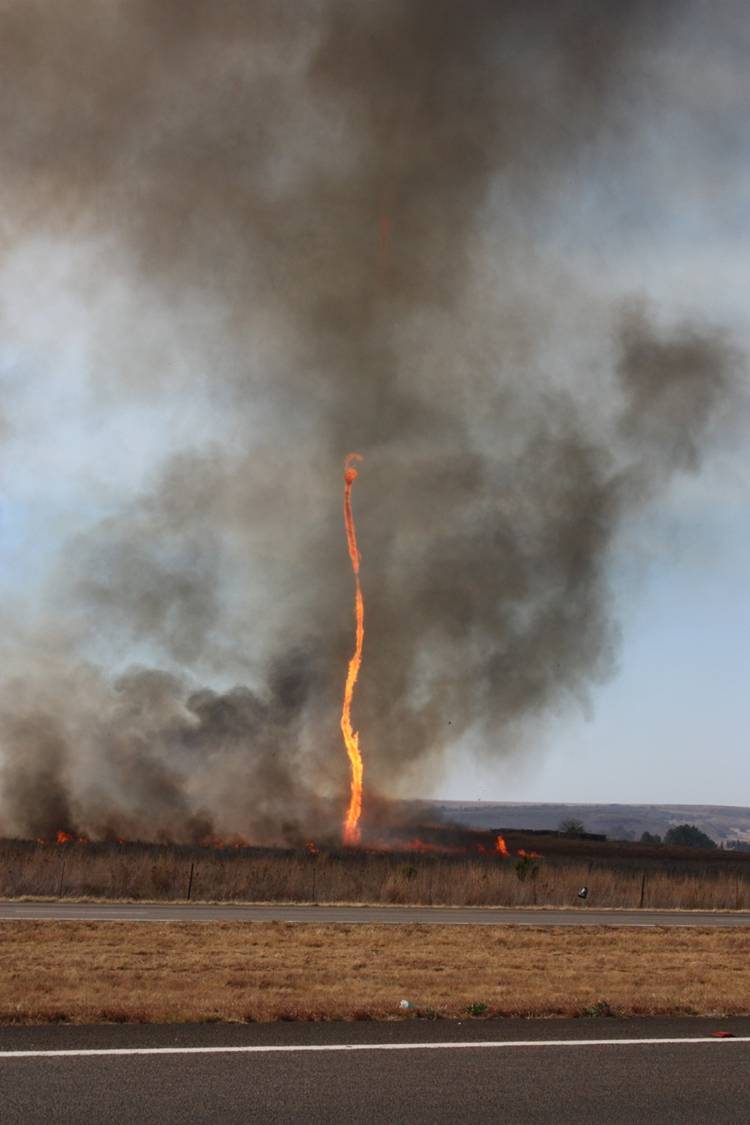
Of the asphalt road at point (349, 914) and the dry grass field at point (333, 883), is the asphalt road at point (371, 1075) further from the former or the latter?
the dry grass field at point (333, 883)

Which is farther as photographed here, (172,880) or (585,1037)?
(172,880)

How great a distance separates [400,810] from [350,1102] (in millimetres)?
66098

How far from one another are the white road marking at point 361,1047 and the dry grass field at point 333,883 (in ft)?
67.7

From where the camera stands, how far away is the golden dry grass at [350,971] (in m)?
11.9

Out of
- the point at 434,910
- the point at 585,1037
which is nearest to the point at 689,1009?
the point at 585,1037

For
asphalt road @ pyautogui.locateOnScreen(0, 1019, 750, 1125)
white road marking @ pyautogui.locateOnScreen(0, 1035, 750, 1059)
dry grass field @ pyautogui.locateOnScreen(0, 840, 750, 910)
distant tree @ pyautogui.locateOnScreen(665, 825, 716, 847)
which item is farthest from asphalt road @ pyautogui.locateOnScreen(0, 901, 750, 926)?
distant tree @ pyautogui.locateOnScreen(665, 825, 716, 847)

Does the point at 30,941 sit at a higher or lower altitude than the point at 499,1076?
lower

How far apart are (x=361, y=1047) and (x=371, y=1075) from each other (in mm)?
1124

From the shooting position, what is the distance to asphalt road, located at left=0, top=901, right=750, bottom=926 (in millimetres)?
23906

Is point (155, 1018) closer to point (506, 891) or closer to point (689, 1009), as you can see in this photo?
point (689, 1009)

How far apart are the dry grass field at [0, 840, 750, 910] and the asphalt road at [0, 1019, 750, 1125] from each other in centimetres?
2027

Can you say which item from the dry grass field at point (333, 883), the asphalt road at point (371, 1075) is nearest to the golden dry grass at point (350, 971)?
the asphalt road at point (371, 1075)

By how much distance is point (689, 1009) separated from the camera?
41.6 ft

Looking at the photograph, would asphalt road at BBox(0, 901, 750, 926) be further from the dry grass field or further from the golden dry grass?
the dry grass field
